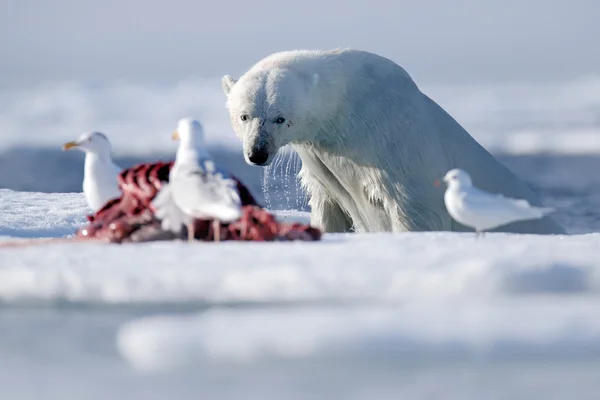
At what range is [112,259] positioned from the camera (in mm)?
4723

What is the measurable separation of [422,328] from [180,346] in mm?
876

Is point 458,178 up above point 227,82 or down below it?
below

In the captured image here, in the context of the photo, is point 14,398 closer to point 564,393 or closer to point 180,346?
point 180,346

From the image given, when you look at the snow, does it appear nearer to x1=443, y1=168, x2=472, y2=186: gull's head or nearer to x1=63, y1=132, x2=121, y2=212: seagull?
x1=443, y1=168, x2=472, y2=186: gull's head

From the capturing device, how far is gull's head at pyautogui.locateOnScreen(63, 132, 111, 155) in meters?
5.88

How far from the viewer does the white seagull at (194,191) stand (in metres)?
4.86

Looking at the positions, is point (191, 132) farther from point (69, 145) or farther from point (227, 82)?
point (227, 82)

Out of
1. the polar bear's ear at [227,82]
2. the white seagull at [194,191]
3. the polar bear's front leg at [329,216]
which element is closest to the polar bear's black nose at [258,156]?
the polar bear's ear at [227,82]

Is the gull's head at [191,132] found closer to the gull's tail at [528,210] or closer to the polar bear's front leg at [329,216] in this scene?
the gull's tail at [528,210]

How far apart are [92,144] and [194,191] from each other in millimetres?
1265

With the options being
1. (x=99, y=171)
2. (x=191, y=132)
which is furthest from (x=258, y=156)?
(x=191, y=132)

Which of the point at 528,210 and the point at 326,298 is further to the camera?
the point at 528,210

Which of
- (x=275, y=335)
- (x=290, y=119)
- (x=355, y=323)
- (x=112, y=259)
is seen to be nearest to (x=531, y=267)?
(x=355, y=323)

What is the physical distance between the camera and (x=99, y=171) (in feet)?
19.7
